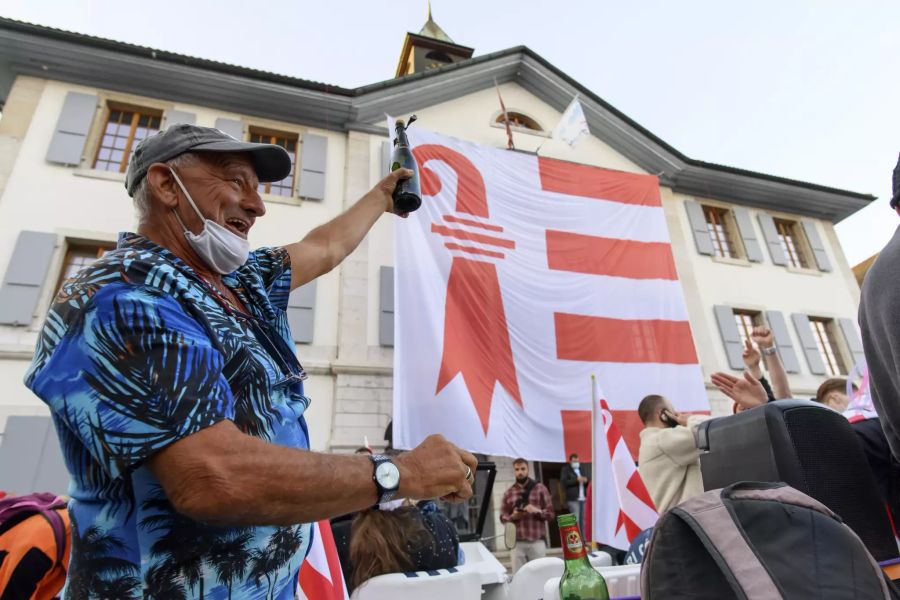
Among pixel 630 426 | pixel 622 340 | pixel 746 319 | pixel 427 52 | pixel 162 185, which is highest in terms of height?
pixel 427 52

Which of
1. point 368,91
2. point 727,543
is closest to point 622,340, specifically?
point 368,91

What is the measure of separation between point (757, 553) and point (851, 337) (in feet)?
47.3

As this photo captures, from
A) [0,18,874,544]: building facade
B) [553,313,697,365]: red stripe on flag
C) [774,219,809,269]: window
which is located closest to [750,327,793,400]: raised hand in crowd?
[553,313,697,365]: red stripe on flag

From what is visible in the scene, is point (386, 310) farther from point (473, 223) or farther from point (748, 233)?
point (748, 233)

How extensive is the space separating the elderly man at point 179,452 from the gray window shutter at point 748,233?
45.3ft

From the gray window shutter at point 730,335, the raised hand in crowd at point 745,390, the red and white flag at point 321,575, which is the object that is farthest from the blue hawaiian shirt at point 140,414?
the gray window shutter at point 730,335

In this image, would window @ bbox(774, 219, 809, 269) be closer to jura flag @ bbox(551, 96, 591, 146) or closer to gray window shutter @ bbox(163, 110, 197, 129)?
jura flag @ bbox(551, 96, 591, 146)

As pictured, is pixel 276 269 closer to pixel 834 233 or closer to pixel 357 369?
pixel 357 369

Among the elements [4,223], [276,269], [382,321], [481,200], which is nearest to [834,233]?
[481,200]

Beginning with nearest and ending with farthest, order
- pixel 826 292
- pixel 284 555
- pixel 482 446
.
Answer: pixel 284 555, pixel 482 446, pixel 826 292

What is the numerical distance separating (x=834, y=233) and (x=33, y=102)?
1841cm

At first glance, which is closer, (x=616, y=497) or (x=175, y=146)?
(x=175, y=146)

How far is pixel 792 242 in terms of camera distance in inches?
546

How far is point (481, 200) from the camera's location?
8961mm
